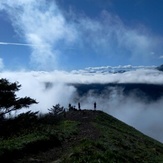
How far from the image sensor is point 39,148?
20625 millimetres

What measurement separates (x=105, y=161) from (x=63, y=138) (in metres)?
8.84

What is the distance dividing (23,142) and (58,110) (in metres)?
43.5

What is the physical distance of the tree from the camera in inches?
1265

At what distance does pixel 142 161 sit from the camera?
20.5m

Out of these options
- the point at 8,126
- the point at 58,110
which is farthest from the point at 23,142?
the point at 58,110

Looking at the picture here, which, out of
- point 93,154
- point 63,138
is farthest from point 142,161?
point 63,138

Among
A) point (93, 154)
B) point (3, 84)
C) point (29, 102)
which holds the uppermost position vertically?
point (3, 84)

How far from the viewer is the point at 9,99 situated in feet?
105

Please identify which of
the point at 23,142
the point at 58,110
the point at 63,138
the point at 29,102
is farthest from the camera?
the point at 58,110

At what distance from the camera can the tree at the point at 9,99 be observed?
105 feet

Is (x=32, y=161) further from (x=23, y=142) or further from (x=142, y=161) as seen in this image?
(x=142, y=161)

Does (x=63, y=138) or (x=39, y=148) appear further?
(x=63, y=138)

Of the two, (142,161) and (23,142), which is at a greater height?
(23,142)

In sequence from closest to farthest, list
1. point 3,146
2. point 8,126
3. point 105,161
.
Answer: point 105,161 < point 3,146 < point 8,126
